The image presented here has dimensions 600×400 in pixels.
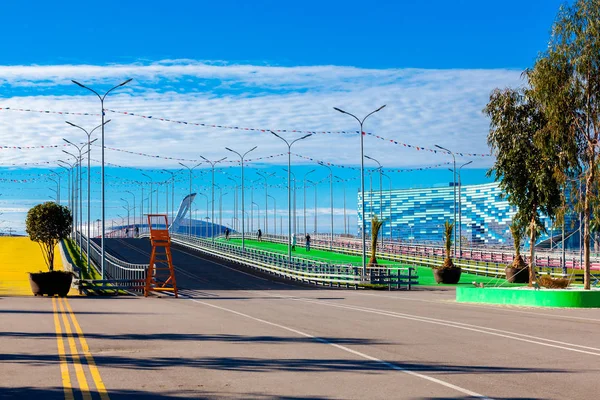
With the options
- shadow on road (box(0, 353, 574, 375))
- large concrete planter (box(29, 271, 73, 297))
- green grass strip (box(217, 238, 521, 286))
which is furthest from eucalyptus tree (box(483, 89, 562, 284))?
shadow on road (box(0, 353, 574, 375))

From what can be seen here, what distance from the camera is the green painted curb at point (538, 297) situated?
91.4 feet

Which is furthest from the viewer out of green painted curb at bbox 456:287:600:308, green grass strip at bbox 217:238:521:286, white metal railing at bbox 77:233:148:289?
green grass strip at bbox 217:238:521:286

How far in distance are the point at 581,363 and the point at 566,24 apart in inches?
865

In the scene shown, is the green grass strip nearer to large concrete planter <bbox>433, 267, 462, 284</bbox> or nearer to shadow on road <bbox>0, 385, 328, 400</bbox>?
large concrete planter <bbox>433, 267, 462, 284</bbox>

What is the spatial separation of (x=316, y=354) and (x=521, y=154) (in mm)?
27303

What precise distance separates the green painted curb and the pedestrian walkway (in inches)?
829

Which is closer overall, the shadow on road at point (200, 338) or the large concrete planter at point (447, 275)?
the shadow on road at point (200, 338)

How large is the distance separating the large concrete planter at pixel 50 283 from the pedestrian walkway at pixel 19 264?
2642mm

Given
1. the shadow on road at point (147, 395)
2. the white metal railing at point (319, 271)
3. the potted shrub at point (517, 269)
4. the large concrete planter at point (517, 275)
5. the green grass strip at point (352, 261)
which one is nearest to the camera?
the shadow on road at point (147, 395)

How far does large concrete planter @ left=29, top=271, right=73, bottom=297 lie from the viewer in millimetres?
37719

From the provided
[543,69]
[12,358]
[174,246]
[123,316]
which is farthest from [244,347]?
[174,246]

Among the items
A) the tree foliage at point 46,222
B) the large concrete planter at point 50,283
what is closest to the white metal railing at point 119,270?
the large concrete planter at point 50,283

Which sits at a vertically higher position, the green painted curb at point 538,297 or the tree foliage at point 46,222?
the tree foliage at point 46,222

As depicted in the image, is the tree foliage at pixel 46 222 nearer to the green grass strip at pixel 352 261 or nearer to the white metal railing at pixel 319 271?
the white metal railing at pixel 319 271
